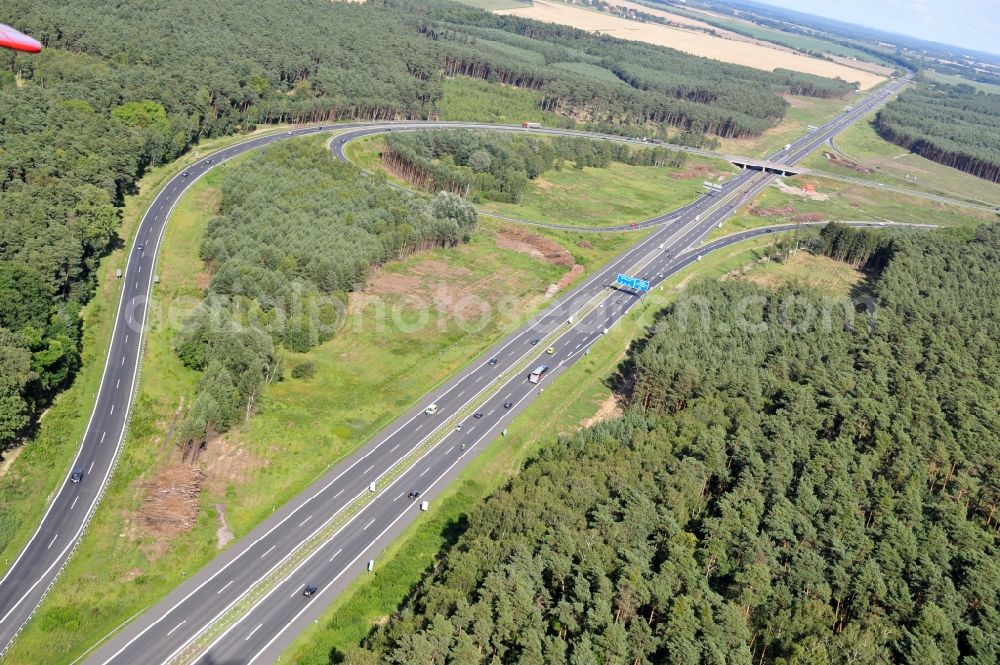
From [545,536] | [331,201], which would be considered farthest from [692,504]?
[331,201]

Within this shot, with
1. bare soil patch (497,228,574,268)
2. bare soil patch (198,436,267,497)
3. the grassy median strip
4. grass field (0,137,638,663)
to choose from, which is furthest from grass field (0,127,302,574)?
bare soil patch (497,228,574,268)

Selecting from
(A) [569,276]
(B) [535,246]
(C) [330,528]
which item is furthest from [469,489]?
(B) [535,246]

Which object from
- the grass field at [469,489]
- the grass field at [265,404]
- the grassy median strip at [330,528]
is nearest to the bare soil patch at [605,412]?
the grass field at [469,489]

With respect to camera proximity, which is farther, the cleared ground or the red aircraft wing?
the cleared ground

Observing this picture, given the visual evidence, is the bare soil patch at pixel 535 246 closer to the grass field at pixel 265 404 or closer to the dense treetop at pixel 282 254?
the grass field at pixel 265 404

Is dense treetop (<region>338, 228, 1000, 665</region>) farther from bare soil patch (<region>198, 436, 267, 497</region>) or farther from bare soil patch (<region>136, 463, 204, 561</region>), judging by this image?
bare soil patch (<region>198, 436, 267, 497</region>)

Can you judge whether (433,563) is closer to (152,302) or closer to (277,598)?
(277,598)
